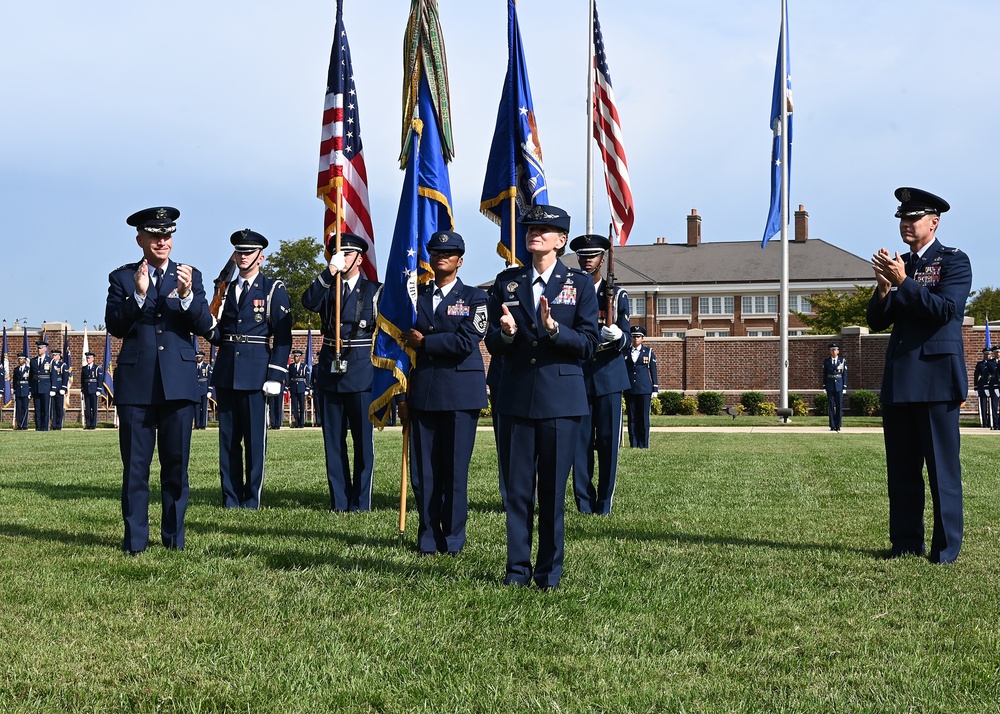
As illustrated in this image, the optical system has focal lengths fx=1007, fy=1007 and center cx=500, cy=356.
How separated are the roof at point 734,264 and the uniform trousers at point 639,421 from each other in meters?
44.1

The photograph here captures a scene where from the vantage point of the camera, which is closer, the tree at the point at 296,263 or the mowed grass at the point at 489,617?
the mowed grass at the point at 489,617

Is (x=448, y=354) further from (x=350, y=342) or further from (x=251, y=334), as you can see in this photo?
(x=251, y=334)

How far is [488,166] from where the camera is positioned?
8117 mm

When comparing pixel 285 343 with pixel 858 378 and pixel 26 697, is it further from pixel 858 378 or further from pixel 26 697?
pixel 858 378

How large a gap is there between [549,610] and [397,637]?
2.74 ft

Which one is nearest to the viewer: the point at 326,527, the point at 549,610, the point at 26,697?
the point at 26,697

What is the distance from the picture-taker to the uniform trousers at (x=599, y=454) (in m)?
8.81

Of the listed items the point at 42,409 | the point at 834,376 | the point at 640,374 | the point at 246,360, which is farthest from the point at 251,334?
the point at 42,409

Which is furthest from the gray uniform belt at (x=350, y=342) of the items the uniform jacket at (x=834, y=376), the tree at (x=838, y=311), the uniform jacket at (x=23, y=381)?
the tree at (x=838, y=311)

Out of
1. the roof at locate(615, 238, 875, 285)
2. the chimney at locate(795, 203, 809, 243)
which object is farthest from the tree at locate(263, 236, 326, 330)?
the chimney at locate(795, 203, 809, 243)

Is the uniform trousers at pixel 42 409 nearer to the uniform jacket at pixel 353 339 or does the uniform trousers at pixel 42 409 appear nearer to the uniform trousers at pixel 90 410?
the uniform trousers at pixel 90 410

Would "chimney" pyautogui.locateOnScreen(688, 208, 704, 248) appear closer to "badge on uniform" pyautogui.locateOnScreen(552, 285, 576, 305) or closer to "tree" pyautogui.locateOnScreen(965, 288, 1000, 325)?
"tree" pyautogui.locateOnScreen(965, 288, 1000, 325)

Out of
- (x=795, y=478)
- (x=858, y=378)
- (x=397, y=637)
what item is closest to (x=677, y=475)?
(x=795, y=478)

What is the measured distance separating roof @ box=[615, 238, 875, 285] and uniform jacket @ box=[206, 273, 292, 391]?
52.6 meters
